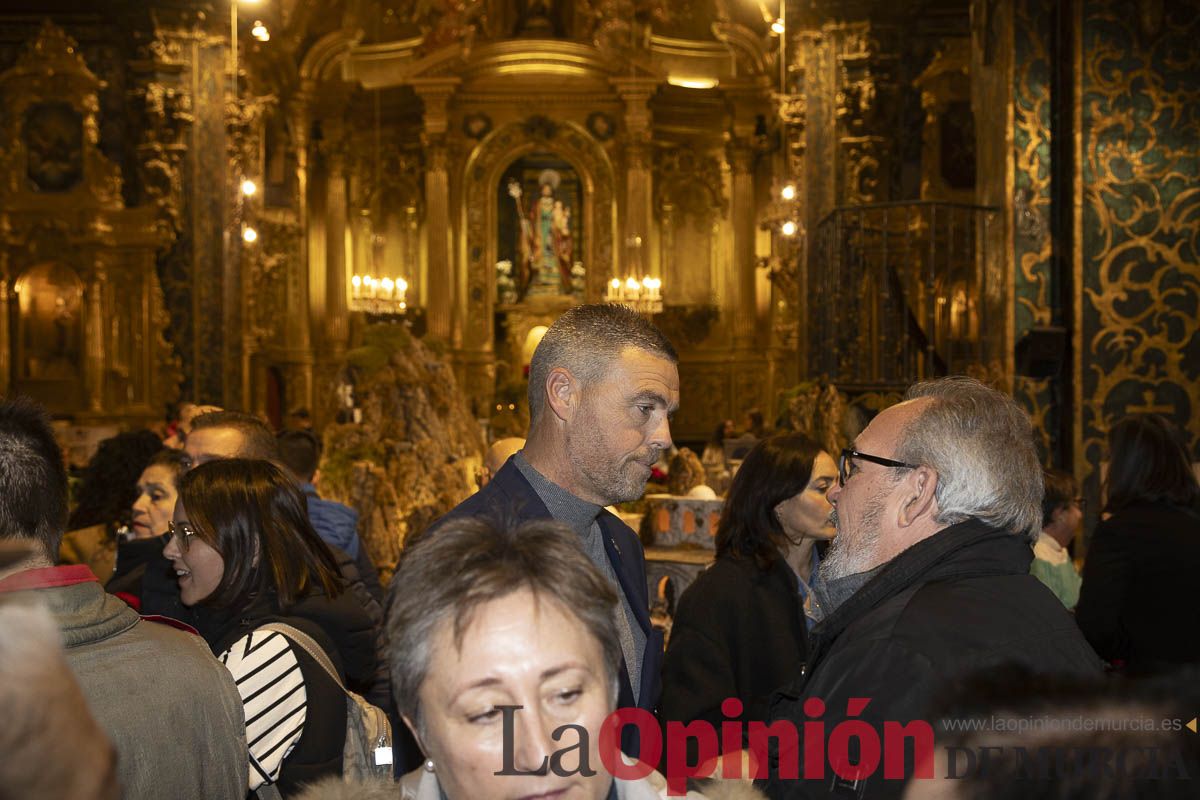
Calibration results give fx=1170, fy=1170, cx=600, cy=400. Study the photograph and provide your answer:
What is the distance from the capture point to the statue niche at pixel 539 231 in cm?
2438

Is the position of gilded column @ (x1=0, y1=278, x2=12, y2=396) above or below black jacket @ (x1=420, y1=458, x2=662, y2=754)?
above

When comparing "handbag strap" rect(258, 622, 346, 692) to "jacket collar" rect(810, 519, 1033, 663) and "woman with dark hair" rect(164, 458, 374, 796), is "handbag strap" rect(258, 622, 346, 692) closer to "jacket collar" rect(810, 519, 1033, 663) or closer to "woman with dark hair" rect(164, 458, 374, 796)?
"woman with dark hair" rect(164, 458, 374, 796)

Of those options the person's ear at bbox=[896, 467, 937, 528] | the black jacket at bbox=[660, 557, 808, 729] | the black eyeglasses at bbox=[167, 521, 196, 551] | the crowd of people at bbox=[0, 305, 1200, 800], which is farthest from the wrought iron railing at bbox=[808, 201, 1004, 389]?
the black eyeglasses at bbox=[167, 521, 196, 551]

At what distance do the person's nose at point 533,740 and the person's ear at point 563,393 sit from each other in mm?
1224

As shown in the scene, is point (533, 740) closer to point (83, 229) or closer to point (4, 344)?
point (83, 229)

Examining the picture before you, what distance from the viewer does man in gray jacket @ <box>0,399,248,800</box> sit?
1.92 metres

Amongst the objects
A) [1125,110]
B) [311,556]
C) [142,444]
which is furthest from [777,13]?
[311,556]

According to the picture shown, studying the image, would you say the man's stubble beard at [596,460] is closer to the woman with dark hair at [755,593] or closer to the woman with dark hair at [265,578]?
the woman with dark hair at [265,578]

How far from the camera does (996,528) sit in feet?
7.60

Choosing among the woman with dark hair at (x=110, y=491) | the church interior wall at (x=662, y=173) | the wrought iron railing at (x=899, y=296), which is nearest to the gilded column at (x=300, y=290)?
the church interior wall at (x=662, y=173)

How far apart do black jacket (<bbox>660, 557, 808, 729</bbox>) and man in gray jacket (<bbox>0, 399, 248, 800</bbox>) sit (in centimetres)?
153

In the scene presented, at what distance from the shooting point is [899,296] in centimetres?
1019

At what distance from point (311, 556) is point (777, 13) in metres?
18.5

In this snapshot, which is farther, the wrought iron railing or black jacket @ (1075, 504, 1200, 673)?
the wrought iron railing
